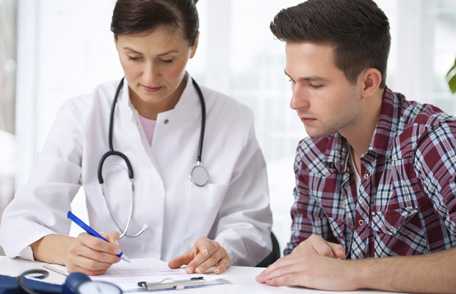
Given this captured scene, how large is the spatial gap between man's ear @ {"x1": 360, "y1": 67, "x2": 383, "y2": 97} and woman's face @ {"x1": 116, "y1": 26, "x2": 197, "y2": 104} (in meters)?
0.48

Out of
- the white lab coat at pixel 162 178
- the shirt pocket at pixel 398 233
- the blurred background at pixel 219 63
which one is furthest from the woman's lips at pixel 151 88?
the blurred background at pixel 219 63

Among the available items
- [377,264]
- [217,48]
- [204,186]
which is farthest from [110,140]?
[217,48]

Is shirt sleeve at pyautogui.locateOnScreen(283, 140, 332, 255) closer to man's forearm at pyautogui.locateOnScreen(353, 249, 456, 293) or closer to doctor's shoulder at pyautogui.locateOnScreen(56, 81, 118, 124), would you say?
→ man's forearm at pyautogui.locateOnScreen(353, 249, 456, 293)

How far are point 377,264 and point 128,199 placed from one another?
74cm

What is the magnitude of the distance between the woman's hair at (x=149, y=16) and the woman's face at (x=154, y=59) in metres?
0.01

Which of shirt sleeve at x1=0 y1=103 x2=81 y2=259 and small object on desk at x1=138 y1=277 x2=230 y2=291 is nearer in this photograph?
small object on desk at x1=138 y1=277 x2=230 y2=291

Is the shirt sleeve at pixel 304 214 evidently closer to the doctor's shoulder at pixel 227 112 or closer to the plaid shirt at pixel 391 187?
the plaid shirt at pixel 391 187

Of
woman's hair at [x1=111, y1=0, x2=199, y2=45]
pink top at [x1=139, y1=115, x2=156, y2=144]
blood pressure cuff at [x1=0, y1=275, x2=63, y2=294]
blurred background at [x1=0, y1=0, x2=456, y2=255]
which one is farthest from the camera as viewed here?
blurred background at [x1=0, y1=0, x2=456, y2=255]

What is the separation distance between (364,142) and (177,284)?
0.60 metres

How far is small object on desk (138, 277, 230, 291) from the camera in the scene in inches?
52.2

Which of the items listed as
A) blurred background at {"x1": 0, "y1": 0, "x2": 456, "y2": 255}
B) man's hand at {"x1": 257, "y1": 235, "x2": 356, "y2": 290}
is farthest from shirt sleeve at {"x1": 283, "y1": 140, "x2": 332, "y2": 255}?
blurred background at {"x1": 0, "y1": 0, "x2": 456, "y2": 255}

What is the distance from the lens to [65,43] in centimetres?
381

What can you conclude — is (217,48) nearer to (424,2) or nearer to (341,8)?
(424,2)

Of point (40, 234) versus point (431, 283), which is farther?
point (40, 234)
